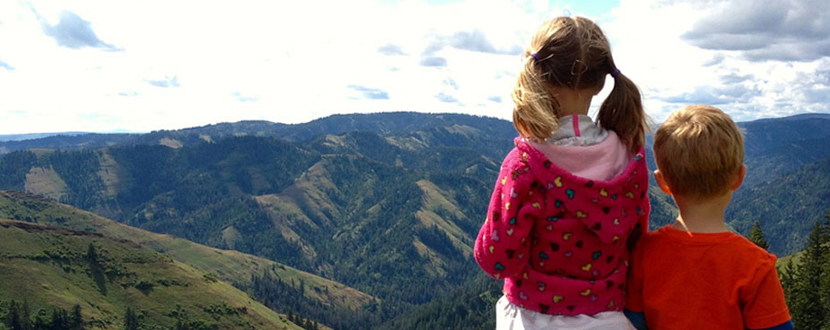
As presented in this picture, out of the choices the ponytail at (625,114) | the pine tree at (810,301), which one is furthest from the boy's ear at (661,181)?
the pine tree at (810,301)

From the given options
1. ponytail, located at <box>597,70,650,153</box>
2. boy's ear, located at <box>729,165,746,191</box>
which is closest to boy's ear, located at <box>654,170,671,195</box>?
ponytail, located at <box>597,70,650,153</box>

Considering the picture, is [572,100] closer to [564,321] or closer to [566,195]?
[566,195]

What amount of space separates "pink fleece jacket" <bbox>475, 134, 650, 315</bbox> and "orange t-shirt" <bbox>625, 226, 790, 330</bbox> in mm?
403

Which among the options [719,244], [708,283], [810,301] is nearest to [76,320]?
[810,301]

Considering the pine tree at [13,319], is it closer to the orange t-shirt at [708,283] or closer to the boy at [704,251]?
the orange t-shirt at [708,283]

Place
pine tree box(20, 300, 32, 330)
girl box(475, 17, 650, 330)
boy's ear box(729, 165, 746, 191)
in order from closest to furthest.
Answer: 1. boy's ear box(729, 165, 746, 191)
2. girl box(475, 17, 650, 330)
3. pine tree box(20, 300, 32, 330)

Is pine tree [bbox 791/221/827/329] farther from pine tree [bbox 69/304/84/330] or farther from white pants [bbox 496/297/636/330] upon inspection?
pine tree [bbox 69/304/84/330]

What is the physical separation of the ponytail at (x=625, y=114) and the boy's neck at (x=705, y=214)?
2.97 feet

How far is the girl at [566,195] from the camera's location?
677cm

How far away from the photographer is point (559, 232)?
22.7ft

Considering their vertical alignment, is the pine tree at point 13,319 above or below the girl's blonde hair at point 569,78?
below

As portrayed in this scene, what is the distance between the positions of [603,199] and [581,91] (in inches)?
56.1

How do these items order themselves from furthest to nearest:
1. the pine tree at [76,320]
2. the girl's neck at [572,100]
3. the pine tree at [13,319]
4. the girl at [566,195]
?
the pine tree at [76,320] → the pine tree at [13,319] → the girl's neck at [572,100] → the girl at [566,195]

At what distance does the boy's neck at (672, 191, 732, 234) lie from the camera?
675 centimetres
